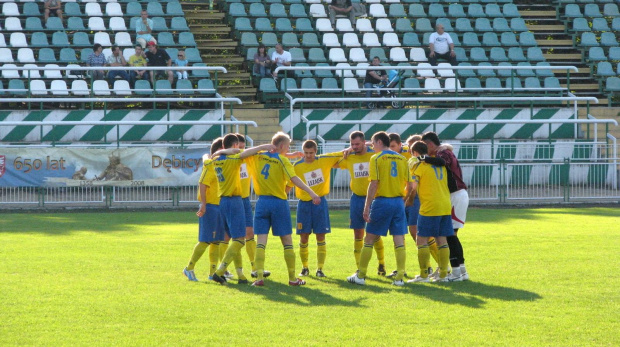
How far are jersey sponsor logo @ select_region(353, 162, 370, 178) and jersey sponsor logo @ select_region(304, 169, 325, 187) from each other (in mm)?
450

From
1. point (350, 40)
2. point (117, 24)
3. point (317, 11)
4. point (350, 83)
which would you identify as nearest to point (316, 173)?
point (350, 83)

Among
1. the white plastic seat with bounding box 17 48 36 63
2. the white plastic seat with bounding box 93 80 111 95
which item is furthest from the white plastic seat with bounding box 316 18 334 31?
the white plastic seat with bounding box 17 48 36 63

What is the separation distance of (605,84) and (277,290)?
72.0ft

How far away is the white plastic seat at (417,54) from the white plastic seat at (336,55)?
7.58 feet

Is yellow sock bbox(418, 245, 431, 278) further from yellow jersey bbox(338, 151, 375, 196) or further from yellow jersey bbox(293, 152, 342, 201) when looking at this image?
yellow jersey bbox(293, 152, 342, 201)

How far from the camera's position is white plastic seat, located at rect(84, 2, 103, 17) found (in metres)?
28.5

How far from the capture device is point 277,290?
33.6 feet

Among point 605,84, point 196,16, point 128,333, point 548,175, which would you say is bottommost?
point 128,333

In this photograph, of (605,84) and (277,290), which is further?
(605,84)

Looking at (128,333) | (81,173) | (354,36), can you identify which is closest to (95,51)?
(81,173)

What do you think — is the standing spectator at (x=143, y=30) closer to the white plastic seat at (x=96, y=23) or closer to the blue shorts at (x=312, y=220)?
the white plastic seat at (x=96, y=23)

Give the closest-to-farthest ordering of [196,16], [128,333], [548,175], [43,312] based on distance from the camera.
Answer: [128,333] < [43,312] < [548,175] < [196,16]

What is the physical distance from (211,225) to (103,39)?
1758 cm

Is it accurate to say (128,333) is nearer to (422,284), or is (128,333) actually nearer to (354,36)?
(422,284)
